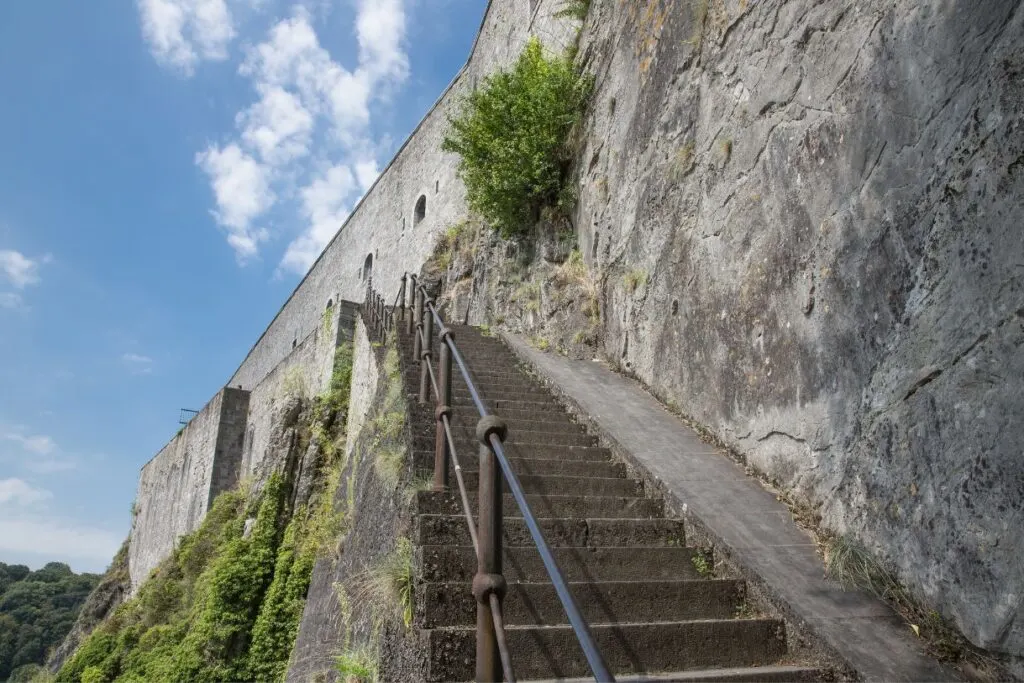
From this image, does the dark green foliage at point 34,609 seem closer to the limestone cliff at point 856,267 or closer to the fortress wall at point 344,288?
the fortress wall at point 344,288

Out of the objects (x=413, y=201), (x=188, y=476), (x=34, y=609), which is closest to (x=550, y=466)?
(x=413, y=201)

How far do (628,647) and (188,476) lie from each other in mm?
16396

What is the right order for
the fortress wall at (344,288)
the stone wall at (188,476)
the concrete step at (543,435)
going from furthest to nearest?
the stone wall at (188,476) < the fortress wall at (344,288) < the concrete step at (543,435)

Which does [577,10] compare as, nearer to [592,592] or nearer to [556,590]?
[592,592]

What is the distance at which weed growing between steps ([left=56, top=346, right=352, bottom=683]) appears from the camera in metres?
6.48

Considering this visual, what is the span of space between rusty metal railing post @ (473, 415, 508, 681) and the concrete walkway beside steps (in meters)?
1.40

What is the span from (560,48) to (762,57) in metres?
5.55

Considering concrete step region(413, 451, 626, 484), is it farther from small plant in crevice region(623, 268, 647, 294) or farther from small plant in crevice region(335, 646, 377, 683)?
small plant in crevice region(623, 268, 647, 294)

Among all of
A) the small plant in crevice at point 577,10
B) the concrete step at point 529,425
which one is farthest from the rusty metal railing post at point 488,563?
the small plant in crevice at point 577,10

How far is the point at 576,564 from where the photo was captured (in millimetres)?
3113

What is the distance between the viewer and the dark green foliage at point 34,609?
99.5 feet

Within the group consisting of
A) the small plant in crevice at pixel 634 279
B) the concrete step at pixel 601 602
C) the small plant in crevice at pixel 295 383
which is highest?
the small plant in crevice at pixel 295 383

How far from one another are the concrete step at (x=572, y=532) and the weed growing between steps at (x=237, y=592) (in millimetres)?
2885

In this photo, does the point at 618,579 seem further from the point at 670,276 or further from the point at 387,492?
the point at 670,276
